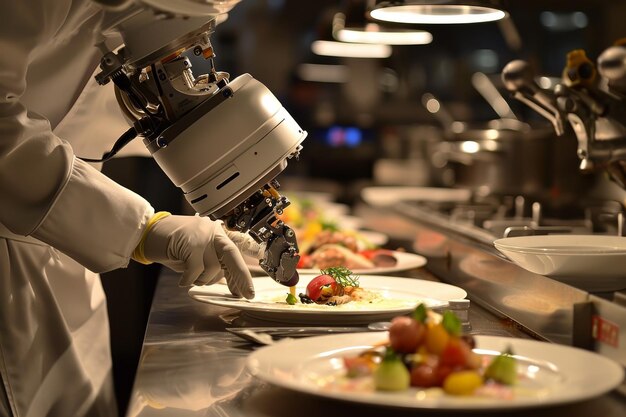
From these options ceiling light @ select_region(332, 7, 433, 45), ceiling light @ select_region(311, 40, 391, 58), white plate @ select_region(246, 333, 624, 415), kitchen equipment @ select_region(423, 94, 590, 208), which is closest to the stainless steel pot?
kitchen equipment @ select_region(423, 94, 590, 208)

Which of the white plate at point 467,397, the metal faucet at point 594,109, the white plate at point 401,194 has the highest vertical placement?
the metal faucet at point 594,109

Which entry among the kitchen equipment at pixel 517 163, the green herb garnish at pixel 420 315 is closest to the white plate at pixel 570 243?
the green herb garnish at pixel 420 315

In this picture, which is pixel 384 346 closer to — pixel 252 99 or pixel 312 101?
pixel 252 99

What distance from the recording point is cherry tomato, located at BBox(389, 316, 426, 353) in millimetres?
1267

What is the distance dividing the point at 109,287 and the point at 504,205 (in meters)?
1.60

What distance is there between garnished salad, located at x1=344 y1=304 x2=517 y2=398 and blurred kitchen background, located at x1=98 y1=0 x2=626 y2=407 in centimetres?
139

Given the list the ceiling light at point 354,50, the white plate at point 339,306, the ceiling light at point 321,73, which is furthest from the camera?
the ceiling light at point 321,73

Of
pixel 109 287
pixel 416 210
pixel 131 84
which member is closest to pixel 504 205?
pixel 416 210

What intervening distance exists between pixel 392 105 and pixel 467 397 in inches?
337

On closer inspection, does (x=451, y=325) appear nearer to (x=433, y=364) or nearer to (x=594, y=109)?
(x=433, y=364)

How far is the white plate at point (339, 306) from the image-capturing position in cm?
174

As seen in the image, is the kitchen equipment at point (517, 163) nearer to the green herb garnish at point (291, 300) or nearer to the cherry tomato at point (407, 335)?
the green herb garnish at point (291, 300)

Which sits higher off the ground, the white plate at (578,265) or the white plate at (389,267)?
the white plate at (578,265)

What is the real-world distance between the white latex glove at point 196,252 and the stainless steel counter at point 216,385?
97mm
